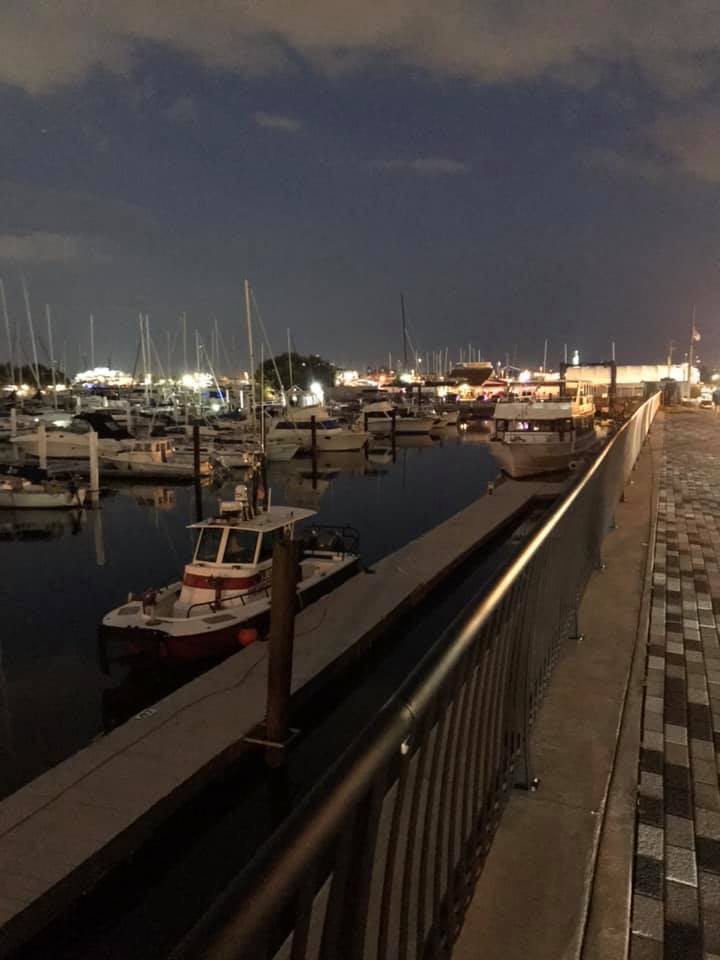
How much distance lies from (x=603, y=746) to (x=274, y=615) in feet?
20.8

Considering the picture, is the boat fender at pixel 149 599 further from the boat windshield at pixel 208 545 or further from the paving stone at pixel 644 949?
the paving stone at pixel 644 949

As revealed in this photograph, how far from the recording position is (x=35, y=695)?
43.8 ft

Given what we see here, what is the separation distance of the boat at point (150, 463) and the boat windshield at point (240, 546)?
27.7 meters

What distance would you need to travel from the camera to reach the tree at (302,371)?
433 ft

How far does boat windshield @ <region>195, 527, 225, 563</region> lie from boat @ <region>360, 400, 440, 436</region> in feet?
Answer: 175

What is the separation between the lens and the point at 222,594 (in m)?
13.7

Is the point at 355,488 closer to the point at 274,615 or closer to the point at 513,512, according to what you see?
the point at 513,512

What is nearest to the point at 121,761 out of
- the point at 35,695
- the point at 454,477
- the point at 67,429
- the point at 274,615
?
the point at 274,615

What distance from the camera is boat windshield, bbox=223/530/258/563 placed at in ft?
47.1

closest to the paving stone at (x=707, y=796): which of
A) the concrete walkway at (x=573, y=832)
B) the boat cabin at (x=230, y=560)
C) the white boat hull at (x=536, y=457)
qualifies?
the concrete walkway at (x=573, y=832)

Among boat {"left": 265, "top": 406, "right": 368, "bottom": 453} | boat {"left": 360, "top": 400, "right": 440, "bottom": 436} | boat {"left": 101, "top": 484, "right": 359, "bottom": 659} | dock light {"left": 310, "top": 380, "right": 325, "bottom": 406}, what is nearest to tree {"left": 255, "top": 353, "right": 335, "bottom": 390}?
dock light {"left": 310, "top": 380, "right": 325, "bottom": 406}

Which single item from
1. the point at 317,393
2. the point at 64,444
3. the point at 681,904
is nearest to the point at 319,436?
the point at 64,444

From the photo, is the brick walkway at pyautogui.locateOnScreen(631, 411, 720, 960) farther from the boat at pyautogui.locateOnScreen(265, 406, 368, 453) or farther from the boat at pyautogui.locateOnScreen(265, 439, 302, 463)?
the boat at pyautogui.locateOnScreen(265, 406, 368, 453)

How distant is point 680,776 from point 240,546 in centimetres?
1187
